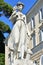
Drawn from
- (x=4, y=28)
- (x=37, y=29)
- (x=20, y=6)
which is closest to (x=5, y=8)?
(x=4, y=28)

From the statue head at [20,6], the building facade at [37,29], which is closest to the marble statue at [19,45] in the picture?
the statue head at [20,6]

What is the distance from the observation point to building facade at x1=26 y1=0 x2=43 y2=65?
32.1 meters

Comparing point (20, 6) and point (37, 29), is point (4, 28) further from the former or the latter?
point (20, 6)

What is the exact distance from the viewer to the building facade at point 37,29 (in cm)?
3209

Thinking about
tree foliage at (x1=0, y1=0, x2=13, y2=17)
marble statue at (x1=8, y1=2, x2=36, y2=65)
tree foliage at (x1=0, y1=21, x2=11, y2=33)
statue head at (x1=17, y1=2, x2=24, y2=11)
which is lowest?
marble statue at (x1=8, y1=2, x2=36, y2=65)

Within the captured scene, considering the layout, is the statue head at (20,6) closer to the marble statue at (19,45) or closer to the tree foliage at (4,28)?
the marble statue at (19,45)

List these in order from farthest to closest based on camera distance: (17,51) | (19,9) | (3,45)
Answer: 1. (3,45)
2. (19,9)
3. (17,51)

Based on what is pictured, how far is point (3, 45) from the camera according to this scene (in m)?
27.2

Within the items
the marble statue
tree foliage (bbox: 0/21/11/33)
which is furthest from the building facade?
the marble statue

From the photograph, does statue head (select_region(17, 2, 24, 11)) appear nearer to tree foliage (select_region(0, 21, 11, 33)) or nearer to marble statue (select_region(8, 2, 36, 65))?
marble statue (select_region(8, 2, 36, 65))

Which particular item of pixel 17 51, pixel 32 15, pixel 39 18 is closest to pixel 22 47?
pixel 17 51

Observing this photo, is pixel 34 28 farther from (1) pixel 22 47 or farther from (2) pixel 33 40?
(1) pixel 22 47

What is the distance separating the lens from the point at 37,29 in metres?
33.8

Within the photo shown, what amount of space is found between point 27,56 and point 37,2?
26.2 m
